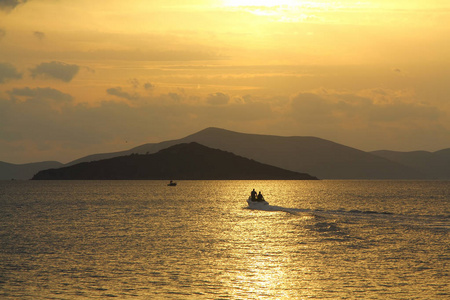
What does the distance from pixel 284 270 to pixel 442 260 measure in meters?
13.6

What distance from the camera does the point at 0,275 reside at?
41875 mm

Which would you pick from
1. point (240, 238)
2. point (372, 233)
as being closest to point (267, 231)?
point (240, 238)

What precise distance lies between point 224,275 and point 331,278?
7235mm

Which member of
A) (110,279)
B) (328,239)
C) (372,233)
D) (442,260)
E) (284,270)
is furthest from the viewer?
(372,233)

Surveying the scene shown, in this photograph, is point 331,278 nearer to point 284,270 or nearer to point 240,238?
point 284,270

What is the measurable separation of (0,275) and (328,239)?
108 ft

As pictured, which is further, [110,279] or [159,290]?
[110,279]

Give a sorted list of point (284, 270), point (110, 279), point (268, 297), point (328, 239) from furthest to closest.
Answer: point (328, 239), point (284, 270), point (110, 279), point (268, 297)

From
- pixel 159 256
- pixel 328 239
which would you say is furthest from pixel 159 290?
pixel 328 239

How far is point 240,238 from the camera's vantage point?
63.9m

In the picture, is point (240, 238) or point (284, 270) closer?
point (284, 270)

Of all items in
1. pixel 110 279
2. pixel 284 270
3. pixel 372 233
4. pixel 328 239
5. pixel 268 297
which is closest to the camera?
pixel 268 297

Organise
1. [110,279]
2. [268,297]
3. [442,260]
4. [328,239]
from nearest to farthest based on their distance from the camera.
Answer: [268,297]
[110,279]
[442,260]
[328,239]

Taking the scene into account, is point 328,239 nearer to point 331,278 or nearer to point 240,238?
point 240,238
